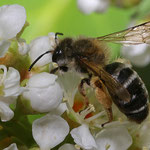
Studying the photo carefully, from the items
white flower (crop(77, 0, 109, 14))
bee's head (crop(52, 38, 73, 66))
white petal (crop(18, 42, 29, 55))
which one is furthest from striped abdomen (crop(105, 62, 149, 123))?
white flower (crop(77, 0, 109, 14))

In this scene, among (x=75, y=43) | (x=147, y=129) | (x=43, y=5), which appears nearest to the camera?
(x=75, y=43)

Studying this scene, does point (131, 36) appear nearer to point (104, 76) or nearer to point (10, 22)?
point (104, 76)

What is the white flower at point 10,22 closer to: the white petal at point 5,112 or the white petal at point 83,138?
the white petal at point 5,112

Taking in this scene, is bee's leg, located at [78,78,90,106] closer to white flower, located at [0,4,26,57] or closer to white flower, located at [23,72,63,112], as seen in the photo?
white flower, located at [23,72,63,112]

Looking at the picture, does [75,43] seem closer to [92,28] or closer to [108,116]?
[108,116]

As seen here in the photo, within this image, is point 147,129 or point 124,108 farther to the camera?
point 147,129

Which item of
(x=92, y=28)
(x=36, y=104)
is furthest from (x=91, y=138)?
(x=92, y=28)

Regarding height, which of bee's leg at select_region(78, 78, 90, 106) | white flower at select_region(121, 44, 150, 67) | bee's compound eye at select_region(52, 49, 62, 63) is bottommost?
white flower at select_region(121, 44, 150, 67)

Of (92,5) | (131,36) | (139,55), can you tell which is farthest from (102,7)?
(131,36)
